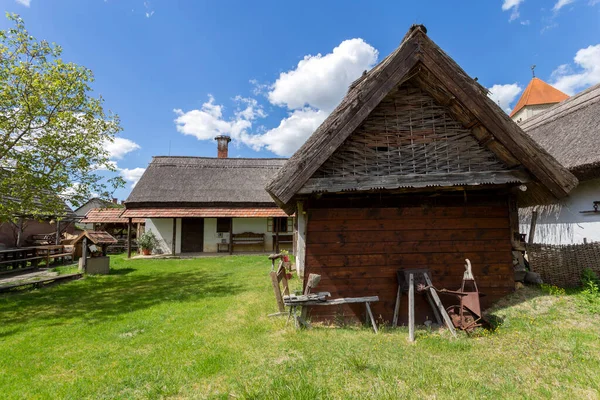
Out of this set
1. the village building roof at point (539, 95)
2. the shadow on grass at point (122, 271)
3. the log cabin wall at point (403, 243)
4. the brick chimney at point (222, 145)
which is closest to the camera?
the log cabin wall at point (403, 243)

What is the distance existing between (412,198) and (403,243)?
2.70 feet

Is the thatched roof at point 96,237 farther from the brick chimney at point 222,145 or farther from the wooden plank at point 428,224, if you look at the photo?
the brick chimney at point 222,145

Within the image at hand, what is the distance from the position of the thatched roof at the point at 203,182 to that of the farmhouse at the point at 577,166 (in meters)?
13.5

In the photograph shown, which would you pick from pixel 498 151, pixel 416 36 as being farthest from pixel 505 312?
pixel 416 36

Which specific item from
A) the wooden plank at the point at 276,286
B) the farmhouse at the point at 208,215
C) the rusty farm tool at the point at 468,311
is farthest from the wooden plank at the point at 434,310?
the farmhouse at the point at 208,215

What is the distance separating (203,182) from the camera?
18938 mm

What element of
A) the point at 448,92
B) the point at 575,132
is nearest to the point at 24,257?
the point at 448,92

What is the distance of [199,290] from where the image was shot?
8.09 m

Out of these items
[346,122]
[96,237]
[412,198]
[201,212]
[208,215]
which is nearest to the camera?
[346,122]

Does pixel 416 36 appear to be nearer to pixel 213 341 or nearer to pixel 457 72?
pixel 457 72

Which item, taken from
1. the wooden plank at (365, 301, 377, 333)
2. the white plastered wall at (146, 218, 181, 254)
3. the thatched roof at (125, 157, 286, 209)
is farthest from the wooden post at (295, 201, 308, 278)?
the white plastered wall at (146, 218, 181, 254)

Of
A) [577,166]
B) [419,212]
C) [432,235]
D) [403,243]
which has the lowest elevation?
[403,243]

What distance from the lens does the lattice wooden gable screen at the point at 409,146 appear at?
189 inches

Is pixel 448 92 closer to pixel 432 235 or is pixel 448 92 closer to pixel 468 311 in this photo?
pixel 432 235
